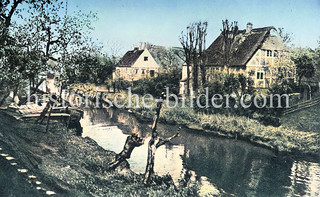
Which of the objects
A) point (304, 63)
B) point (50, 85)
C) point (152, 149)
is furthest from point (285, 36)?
point (50, 85)

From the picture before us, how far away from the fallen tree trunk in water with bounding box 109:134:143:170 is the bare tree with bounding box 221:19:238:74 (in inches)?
50.1

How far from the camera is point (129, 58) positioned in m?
3.91

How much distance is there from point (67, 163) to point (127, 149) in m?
0.77

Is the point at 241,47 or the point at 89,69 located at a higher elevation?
the point at 241,47

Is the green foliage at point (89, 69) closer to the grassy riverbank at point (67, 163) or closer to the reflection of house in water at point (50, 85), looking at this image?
the reflection of house in water at point (50, 85)

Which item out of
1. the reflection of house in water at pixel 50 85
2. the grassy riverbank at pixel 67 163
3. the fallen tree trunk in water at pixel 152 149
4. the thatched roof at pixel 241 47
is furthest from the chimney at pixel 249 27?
the reflection of house in water at pixel 50 85

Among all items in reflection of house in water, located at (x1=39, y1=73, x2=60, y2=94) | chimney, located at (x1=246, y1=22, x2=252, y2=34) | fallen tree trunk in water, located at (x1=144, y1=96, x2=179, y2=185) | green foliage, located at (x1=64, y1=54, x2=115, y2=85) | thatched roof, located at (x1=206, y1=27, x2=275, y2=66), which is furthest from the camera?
reflection of house in water, located at (x1=39, y1=73, x2=60, y2=94)

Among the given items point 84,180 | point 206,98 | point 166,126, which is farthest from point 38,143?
point 206,98

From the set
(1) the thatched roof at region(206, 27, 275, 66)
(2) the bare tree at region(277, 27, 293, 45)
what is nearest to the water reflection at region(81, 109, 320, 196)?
(1) the thatched roof at region(206, 27, 275, 66)

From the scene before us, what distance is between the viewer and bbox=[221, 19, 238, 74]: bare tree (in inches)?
145

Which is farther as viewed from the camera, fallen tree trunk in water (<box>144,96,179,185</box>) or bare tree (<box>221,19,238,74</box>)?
fallen tree trunk in water (<box>144,96,179,185</box>)

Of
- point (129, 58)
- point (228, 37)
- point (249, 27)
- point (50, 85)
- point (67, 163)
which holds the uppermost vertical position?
point (249, 27)

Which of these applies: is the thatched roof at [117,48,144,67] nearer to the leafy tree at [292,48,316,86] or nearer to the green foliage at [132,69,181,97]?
the green foliage at [132,69,181,97]

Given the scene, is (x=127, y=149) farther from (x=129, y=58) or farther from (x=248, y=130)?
(x=248, y=130)
